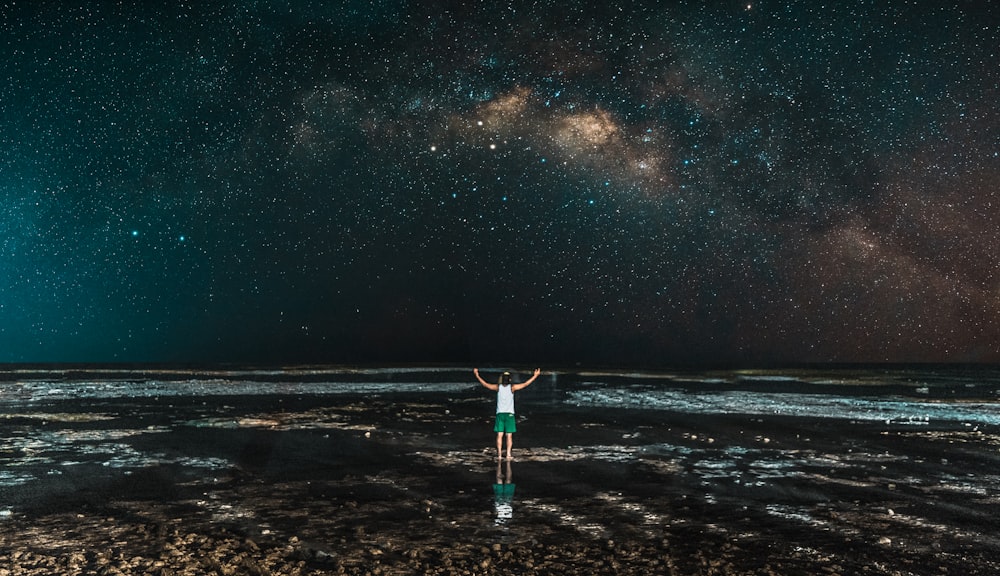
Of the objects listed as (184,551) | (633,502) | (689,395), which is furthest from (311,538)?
(689,395)

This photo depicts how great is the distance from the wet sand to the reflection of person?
0.23ft

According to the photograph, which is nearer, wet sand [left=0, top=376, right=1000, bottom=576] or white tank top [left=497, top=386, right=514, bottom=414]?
wet sand [left=0, top=376, right=1000, bottom=576]

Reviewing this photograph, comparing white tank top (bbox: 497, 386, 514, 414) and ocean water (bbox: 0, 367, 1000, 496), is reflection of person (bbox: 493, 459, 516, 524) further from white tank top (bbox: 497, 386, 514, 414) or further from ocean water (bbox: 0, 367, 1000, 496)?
ocean water (bbox: 0, 367, 1000, 496)

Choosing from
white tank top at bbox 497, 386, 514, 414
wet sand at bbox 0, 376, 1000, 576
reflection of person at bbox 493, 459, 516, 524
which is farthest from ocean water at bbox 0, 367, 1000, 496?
reflection of person at bbox 493, 459, 516, 524

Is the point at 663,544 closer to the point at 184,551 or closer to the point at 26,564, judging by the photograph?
the point at 184,551

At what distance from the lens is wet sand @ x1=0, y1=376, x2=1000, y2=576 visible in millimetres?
9688

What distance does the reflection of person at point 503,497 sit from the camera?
12125 mm

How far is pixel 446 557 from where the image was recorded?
970 centimetres

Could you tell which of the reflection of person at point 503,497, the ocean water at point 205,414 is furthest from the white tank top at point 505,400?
the ocean water at point 205,414

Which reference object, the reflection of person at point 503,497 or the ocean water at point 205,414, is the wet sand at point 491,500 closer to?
the reflection of person at point 503,497

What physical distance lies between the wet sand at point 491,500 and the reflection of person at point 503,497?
0.23ft

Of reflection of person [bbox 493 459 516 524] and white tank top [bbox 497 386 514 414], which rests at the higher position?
white tank top [bbox 497 386 514 414]

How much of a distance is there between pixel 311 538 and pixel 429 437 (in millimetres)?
12361

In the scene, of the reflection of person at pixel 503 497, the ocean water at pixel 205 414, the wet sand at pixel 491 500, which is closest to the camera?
the wet sand at pixel 491 500
